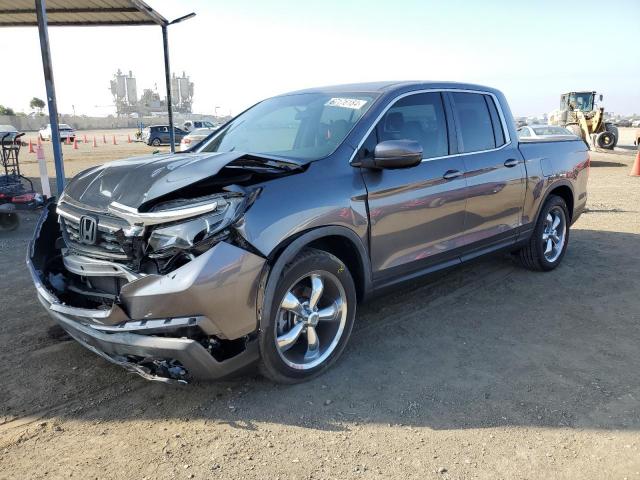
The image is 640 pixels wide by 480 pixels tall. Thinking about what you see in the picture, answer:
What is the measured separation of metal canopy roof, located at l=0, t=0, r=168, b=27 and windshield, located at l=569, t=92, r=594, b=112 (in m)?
25.1

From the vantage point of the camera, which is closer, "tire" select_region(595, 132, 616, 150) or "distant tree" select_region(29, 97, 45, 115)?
"tire" select_region(595, 132, 616, 150)

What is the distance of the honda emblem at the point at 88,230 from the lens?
10.3ft

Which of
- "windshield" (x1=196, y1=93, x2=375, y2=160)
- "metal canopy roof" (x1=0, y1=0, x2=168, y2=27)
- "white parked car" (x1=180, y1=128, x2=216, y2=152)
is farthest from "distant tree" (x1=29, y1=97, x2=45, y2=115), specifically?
"windshield" (x1=196, y1=93, x2=375, y2=160)

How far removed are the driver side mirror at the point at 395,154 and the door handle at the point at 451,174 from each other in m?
0.68

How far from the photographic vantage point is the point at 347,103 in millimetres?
4000

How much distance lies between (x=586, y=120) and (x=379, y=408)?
1051 inches

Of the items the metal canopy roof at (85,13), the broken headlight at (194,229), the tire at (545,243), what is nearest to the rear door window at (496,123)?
the tire at (545,243)

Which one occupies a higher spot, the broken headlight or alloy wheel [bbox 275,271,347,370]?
the broken headlight

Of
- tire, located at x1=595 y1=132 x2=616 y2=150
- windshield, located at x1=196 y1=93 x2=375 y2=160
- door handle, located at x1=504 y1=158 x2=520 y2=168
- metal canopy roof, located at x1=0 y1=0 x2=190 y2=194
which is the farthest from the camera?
tire, located at x1=595 y1=132 x2=616 y2=150

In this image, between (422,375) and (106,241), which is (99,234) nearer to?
(106,241)

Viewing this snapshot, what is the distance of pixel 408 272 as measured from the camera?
401 cm

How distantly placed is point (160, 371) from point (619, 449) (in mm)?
2456

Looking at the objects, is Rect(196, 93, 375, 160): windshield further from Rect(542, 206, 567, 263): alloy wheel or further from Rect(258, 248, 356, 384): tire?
Rect(542, 206, 567, 263): alloy wheel

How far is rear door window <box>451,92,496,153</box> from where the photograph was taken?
4543mm
